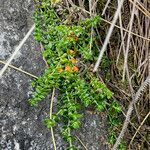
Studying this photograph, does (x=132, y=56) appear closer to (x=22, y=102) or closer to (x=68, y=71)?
(x=68, y=71)

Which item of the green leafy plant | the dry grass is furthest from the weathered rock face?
the dry grass

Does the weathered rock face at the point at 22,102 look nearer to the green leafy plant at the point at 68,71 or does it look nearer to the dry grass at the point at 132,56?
the green leafy plant at the point at 68,71

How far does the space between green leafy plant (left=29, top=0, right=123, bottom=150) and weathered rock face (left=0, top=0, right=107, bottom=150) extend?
39mm

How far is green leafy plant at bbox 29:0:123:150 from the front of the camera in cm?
154

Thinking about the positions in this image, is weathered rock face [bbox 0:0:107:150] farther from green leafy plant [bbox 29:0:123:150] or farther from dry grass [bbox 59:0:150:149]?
dry grass [bbox 59:0:150:149]

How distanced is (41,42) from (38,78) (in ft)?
0.70

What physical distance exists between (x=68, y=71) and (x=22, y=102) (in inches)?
9.6

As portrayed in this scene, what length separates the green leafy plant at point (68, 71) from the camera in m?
1.54

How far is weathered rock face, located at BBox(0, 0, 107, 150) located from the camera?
1.45 m

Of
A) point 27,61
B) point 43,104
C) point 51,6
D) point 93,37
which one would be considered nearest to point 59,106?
point 43,104

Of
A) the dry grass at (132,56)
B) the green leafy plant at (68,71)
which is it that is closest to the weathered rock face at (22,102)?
the green leafy plant at (68,71)

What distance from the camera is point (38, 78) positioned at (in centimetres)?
156

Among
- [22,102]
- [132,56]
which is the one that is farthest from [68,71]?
[132,56]

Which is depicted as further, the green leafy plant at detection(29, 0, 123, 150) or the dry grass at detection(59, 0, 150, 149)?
the dry grass at detection(59, 0, 150, 149)
